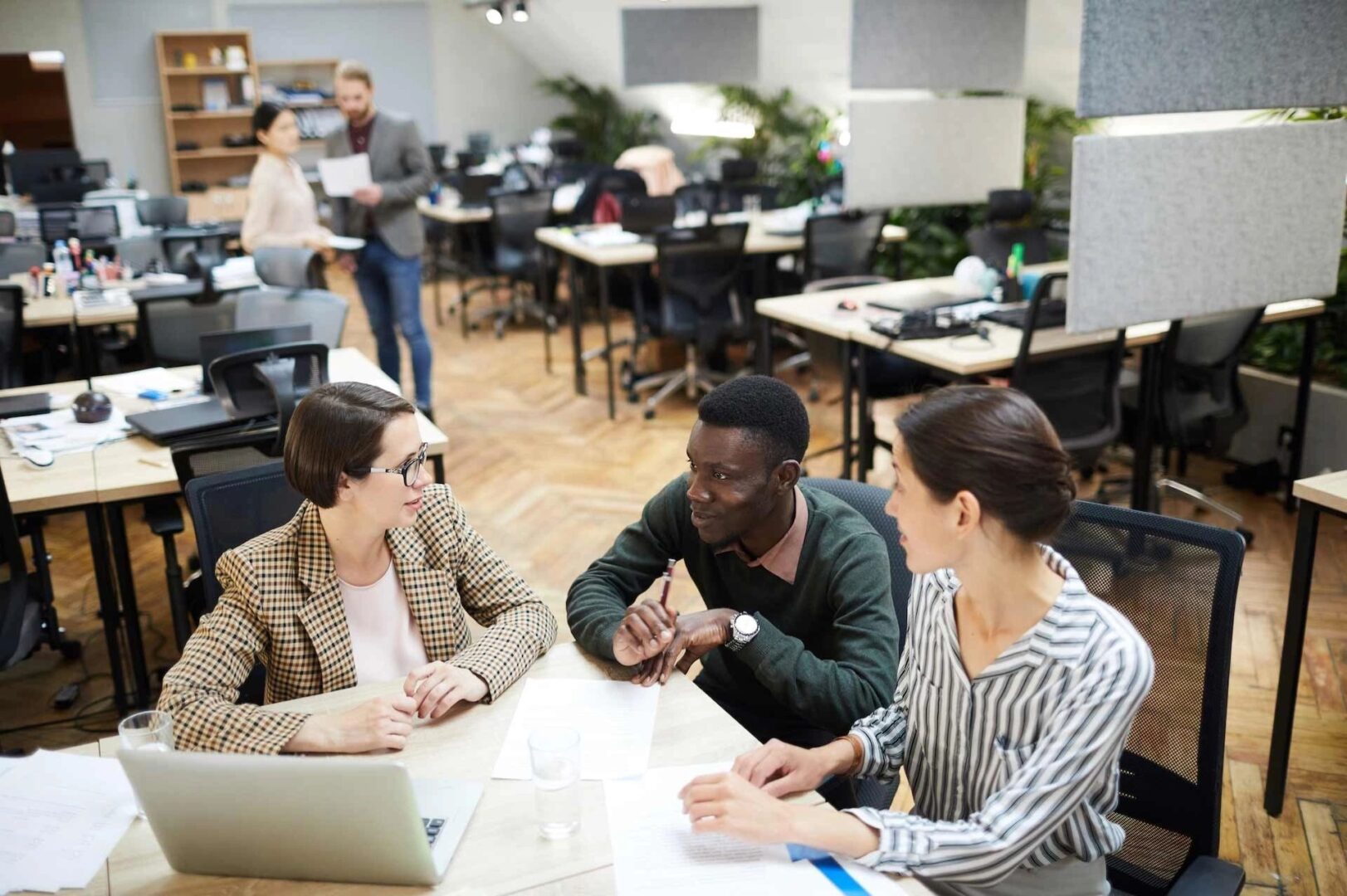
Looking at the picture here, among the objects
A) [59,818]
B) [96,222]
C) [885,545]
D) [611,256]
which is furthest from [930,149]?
[96,222]

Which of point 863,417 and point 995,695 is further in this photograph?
point 863,417

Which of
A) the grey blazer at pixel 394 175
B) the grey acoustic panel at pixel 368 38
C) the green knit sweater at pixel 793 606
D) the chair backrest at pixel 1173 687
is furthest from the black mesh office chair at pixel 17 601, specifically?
the grey acoustic panel at pixel 368 38

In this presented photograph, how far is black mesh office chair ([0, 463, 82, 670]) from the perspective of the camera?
2.23 m

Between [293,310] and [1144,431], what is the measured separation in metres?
2.79

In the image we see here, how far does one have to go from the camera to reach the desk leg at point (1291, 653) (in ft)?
7.77

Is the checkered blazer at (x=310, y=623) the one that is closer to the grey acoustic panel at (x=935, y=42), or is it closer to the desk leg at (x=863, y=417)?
the desk leg at (x=863, y=417)

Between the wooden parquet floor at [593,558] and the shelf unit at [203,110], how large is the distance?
5251 mm

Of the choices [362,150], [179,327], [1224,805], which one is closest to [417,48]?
[362,150]

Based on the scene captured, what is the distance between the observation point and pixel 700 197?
7.26m

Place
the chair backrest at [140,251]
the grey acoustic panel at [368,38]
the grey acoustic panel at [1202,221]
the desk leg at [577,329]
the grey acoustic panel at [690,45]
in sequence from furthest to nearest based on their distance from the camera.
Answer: the grey acoustic panel at [368,38]
the grey acoustic panel at [690,45]
the desk leg at [577,329]
the chair backrest at [140,251]
the grey acoustic panel at [1202,221]

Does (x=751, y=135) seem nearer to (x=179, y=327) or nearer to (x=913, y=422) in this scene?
(x=179, y=327)

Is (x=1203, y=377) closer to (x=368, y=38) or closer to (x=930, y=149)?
(x=930, y=149)

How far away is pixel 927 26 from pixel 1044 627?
357 centimetres

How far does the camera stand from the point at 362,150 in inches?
194
